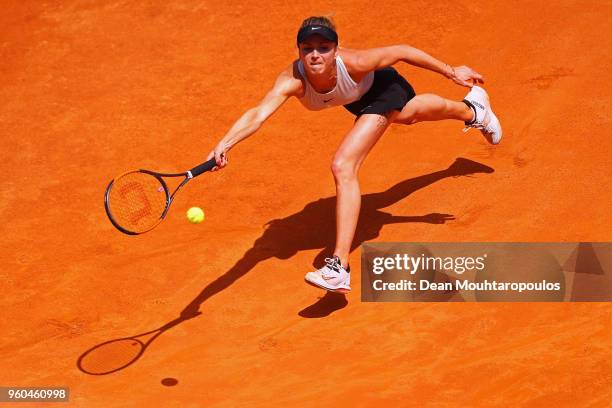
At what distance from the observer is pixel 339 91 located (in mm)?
7824

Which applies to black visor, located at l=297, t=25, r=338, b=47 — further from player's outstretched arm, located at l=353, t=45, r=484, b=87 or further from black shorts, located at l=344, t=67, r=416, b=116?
black shorts, located at l=344, t=67, r=416, b=116

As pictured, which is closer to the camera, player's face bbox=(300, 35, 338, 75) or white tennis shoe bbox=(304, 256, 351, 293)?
white tennis shoe bbox=(304, 256, 351, 293)

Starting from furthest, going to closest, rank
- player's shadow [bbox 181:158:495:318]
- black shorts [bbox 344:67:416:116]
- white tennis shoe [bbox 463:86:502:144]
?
white tennis shoe [bbox 463:86:502:144], player's shadow [bbox 181:158:495:318], black shorts [bbox 344:67:416:116]

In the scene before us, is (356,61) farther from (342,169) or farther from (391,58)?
(342,169)

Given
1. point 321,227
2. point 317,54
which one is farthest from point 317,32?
point 321,227

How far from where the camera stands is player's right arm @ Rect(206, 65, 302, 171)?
7469 mm

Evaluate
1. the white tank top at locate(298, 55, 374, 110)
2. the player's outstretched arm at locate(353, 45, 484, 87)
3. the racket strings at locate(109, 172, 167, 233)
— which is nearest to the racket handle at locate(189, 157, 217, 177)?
the racket strings at locate(109, 172, 167, 233)

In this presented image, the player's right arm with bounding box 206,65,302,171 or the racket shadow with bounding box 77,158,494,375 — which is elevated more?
the player's right arm with bounding box 206,65,302,171

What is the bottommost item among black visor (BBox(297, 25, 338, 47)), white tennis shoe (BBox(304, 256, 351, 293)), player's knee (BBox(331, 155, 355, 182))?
white tennis shoe (BBox(304, 256, 351, 293))

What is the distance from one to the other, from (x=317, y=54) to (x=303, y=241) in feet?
5.74

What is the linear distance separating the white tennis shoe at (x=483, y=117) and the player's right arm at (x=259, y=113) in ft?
6.00

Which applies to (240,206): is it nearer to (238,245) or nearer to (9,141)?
(238,245)

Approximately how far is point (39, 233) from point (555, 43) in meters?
5.31

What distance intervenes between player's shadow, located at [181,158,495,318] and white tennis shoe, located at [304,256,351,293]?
45 centimetres
